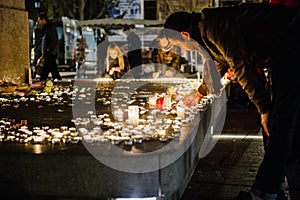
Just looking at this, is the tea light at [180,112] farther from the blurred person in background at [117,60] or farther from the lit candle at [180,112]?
the blurred person in background at [117,60]

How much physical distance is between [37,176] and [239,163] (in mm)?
2600

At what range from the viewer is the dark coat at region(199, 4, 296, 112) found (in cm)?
423

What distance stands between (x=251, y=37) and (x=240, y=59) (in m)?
0.26

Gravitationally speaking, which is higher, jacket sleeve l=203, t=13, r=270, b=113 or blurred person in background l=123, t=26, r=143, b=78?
jacket sleeve l=203, t=13, r=270, b=113

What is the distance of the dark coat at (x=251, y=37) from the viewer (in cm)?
423

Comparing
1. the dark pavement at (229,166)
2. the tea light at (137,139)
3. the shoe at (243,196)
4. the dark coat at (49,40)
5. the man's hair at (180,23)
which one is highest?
the man's hair at (180,23)

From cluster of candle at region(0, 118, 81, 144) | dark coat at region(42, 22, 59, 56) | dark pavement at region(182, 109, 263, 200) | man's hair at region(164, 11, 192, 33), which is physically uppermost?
man's hair at region(164, 11, 192, 33)

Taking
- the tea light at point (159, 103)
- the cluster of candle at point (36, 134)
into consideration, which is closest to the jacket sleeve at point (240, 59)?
the cluster of candle at point (36, 134)

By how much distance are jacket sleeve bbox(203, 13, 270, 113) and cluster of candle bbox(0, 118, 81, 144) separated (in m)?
1.36

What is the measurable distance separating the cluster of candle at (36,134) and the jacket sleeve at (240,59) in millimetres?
1364

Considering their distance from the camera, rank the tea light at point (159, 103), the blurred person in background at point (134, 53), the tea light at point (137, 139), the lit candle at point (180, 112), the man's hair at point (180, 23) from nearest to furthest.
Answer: the tea light at point (137, 139) → the man's hair at point (180, 23) → the lit candle at point (180, 112) → the tea light at point (159, 103) → the blurred person in background at point (134, 53)

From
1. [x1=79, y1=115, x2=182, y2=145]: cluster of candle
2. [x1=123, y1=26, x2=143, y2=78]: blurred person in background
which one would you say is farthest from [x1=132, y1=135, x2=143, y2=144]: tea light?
[x1=123, y1=26, x2=143, y2=78]: blurred person in background

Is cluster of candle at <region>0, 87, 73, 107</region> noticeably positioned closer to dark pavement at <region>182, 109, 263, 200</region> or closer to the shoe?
dark pavement at <region>182, 109, 263, 200</region>

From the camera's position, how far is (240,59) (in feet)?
13.8
